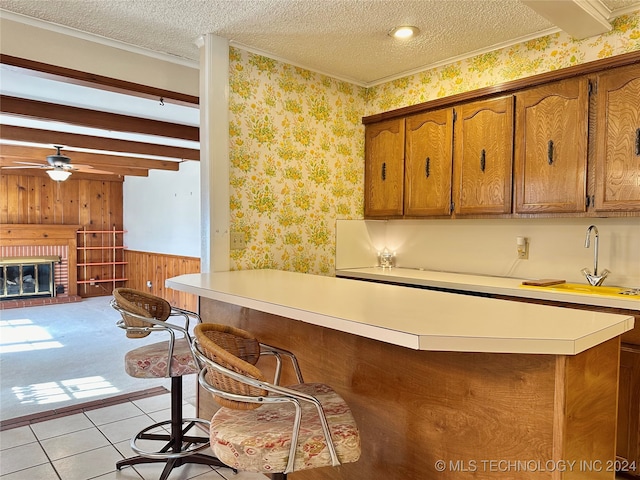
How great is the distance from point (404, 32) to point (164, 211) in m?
6.04

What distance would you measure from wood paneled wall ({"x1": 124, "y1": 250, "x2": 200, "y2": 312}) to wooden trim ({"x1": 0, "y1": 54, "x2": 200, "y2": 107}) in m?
3.55

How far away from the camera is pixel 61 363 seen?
427cm

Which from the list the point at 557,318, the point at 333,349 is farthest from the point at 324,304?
the point at 557,318

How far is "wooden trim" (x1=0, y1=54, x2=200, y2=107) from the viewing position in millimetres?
2518

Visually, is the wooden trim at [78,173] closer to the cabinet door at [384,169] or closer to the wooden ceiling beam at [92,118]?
the wooden ceiling beam at [92,118]

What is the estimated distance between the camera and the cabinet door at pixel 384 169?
138 inches

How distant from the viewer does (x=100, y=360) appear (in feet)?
14.4

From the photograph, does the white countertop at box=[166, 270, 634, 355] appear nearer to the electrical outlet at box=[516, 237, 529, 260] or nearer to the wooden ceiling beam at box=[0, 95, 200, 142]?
the electrical outlet at box=[516, 237, 529, 260]

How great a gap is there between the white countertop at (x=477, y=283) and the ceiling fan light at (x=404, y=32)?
1.55 m

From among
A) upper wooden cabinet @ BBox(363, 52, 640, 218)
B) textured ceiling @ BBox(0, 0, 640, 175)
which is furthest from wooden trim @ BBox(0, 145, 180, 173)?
upper wooden cabinet @ BBox(363, 52, 640, 218)

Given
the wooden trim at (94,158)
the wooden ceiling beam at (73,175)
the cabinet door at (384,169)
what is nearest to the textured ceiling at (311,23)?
the cabinet door at (384,169)

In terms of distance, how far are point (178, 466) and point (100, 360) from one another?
2466 millimetres

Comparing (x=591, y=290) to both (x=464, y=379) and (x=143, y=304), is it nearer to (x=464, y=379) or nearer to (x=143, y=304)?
(x=464, y=379)

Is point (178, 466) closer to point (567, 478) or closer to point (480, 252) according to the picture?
point (567, 478)
